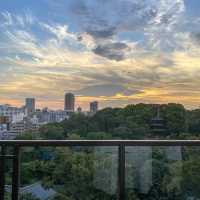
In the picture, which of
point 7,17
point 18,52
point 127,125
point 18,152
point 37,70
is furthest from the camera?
point 37,70

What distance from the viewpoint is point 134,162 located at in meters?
3.05

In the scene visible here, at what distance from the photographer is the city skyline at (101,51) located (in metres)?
6.51

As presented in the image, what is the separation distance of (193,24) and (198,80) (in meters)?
1.42

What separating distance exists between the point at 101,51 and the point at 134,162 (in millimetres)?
4901

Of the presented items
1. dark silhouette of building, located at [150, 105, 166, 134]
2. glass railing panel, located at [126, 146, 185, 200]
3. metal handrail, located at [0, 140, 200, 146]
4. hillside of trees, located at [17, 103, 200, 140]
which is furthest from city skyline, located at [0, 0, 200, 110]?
metal handrail, located at [0, 140, 200, 146]

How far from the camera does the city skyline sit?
6508 mm

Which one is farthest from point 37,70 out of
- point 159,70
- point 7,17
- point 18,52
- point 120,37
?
point 159,70

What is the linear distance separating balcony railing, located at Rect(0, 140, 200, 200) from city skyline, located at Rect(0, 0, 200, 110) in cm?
328

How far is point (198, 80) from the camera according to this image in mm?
7547

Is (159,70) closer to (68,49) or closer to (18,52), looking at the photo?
(68,49)

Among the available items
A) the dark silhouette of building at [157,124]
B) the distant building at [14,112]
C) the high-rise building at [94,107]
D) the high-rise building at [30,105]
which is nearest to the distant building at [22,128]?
the distant building at [14,112]

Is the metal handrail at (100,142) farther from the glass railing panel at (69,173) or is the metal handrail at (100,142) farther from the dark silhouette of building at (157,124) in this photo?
the dark silhouette of building at (157,124)

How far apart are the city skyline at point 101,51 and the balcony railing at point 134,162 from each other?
3.28 meters

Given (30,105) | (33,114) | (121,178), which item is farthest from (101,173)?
(30,105)
